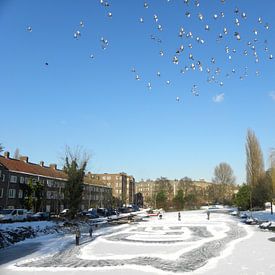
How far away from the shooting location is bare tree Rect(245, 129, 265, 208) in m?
74.8

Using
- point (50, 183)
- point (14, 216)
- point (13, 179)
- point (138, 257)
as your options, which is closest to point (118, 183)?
point (50, 183)

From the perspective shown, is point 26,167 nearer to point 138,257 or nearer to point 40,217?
point 40,217

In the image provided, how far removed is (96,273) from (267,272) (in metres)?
8.55

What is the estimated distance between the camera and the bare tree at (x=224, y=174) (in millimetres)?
129250

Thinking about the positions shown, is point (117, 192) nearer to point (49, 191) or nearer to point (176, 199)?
point (176, 199)

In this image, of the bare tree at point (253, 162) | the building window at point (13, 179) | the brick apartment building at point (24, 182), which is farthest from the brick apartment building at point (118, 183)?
the building window at point (13, 179)

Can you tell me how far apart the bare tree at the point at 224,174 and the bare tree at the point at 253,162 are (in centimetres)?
5088

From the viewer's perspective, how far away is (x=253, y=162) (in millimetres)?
76562

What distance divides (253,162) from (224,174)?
177 ft

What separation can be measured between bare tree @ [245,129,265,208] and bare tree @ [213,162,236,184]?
5088 cm

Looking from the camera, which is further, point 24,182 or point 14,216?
point 24,182

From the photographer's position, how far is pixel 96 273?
19.0 metres

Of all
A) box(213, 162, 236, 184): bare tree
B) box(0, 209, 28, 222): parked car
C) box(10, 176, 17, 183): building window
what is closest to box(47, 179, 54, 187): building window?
box(10, 176, 17, 183): building window

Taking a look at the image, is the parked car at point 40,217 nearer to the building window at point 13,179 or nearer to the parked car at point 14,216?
the parked car at point 14,216
